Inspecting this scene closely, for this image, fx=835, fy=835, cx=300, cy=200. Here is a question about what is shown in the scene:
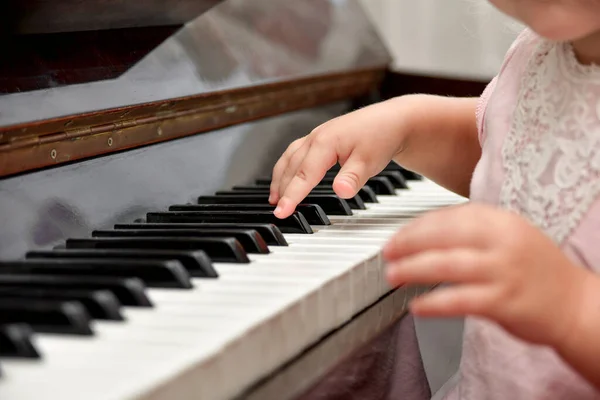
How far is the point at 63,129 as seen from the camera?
0.91 metres

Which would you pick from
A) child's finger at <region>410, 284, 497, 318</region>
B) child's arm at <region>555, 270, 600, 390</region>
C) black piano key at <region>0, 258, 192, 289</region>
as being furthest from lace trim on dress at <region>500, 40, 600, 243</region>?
black piano key at <region>0, 258, 192, 289</region>

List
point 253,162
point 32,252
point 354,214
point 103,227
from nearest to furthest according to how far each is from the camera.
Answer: point 32,252
point 103,227
point 354,214
point 253,162

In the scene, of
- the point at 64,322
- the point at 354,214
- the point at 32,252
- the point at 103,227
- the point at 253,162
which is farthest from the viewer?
the point at 253,162

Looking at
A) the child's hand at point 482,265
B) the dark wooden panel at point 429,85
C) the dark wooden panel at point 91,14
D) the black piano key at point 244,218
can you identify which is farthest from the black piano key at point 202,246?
the dark wooden panel at point 429,85

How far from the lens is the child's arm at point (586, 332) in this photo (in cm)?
69

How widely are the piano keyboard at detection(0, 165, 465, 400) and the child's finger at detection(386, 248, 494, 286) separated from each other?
118 mm

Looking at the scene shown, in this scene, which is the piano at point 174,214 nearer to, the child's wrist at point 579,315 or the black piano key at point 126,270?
the black piano key at point 126,270

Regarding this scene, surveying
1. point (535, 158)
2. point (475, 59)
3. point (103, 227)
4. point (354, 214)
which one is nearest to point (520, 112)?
point (535, 158)

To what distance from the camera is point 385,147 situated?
113cm

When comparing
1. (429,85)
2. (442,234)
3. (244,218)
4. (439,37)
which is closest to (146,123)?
(244,218)

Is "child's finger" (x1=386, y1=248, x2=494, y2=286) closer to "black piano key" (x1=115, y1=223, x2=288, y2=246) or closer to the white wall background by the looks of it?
"black piano key" (x1=115, y1=223, x2=288, y2=246)

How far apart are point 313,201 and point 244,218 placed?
0.50ft

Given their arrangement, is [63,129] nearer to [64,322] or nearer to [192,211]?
[192,211]

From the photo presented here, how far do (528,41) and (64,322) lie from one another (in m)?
0.70
